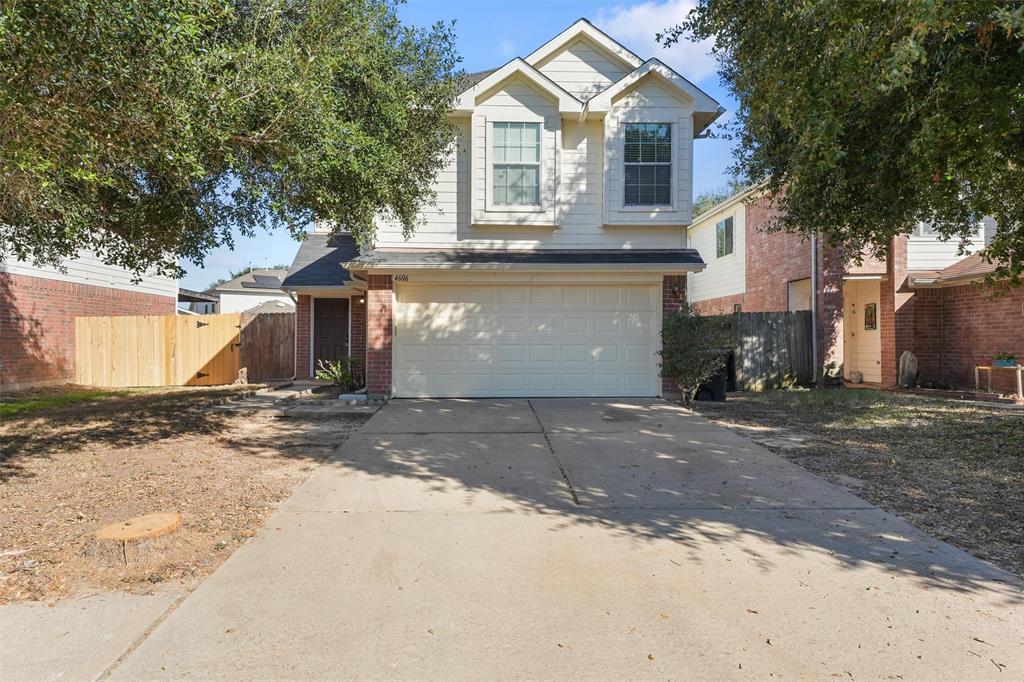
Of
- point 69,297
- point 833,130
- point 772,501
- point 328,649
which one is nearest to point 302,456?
point 328,649

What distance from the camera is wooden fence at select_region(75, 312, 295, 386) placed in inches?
648

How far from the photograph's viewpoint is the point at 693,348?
10.8m

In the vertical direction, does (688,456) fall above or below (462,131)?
below

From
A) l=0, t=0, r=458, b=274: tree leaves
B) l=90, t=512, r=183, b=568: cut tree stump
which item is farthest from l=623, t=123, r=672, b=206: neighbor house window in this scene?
l=90, t=512, r=183, b=568: cut tree stump

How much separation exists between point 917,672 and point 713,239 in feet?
64.6

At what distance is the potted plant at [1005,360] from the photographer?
12226mm

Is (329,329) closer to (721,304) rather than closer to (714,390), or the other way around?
(714,390)

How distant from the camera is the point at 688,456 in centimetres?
701

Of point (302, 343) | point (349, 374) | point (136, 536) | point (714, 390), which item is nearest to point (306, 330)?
point (302, 343)

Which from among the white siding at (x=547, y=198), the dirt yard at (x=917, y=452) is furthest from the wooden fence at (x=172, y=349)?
the dirt yard at (x=917, y=452)

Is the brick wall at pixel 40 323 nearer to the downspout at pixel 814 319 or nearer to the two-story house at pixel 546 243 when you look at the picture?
the two-story house at pixel 546 243

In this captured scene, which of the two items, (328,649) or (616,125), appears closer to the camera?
(328,649)

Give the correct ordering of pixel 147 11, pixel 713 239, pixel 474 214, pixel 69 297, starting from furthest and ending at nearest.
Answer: pixel 713 239, pixel 69 297, pixel 474 214, pixel 147 11

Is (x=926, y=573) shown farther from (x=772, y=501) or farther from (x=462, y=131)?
(x=462, y=131)
